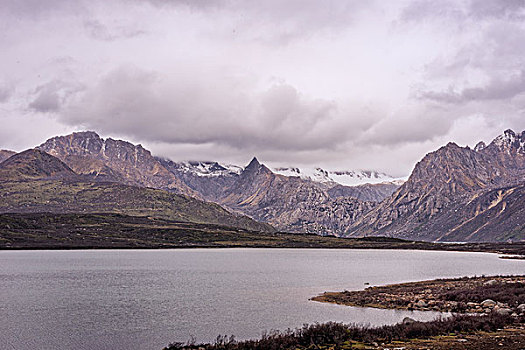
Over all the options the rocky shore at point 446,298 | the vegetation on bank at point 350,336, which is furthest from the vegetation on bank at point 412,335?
the rocky shore at point 446,298

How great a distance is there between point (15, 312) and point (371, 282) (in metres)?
72.0

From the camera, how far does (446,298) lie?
74.4 m

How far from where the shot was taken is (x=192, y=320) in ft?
203

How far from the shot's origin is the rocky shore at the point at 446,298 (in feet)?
211

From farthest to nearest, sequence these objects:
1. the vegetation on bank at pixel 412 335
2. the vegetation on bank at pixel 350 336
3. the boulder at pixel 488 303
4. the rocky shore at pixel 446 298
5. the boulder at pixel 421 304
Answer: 1. the boulder at pixel 421 304
2. the boulder at pixel 488 303
3. the rocky shore at pixel 446 298
4. the vegetation on bank at pixel 350 336
5. the vegetation on bank at pixel 412 335

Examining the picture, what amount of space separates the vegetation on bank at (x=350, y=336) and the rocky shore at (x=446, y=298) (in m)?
11.8

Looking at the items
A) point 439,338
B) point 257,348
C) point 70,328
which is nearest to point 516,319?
point 439,338

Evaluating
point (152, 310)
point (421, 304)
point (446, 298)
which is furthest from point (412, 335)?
point (152, 310)

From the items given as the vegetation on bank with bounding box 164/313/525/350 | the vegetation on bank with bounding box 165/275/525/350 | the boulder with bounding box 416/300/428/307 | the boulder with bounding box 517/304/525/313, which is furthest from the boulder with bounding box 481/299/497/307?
the vegetation on bank with bounding box 164/313/525/350

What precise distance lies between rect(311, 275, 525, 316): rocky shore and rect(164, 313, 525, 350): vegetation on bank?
38.8 ft

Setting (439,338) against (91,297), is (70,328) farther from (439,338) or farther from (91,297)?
(439,338)

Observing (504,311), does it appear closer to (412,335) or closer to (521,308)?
(521,308)

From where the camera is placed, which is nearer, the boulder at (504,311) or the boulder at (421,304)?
the boulder at (504,311)

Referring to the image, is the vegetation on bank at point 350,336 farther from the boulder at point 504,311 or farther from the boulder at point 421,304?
the boulder at point 421,304
